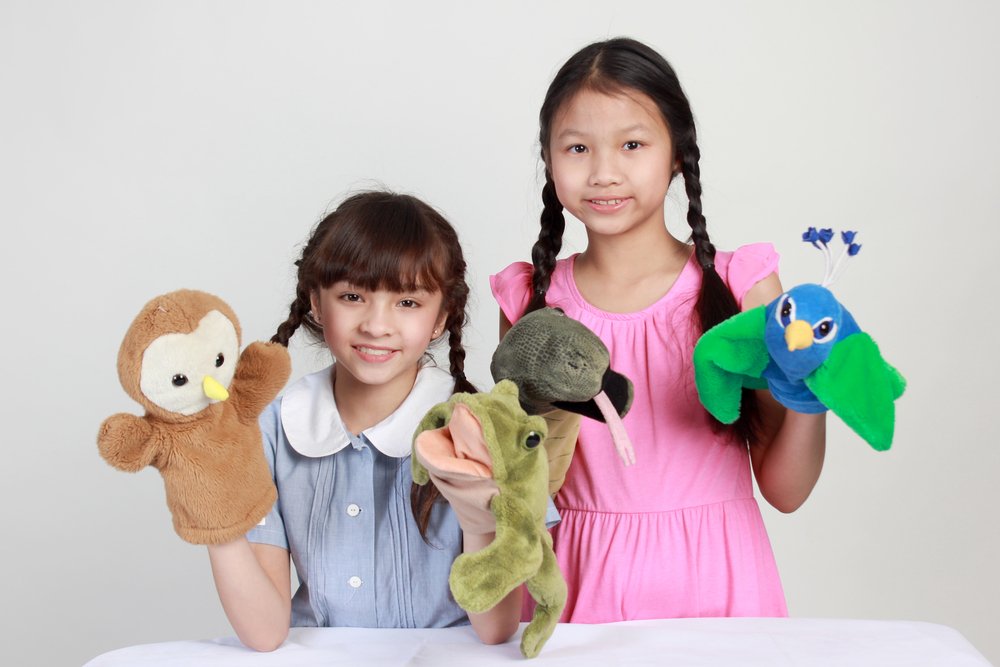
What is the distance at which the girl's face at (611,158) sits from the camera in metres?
1.35

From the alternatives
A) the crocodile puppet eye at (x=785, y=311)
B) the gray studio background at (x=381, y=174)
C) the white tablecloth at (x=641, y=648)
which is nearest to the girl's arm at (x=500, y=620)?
the white tablecloth at (x=641, y=648)

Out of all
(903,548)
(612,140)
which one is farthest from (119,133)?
(903,548)

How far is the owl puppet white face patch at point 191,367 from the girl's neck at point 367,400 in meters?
0.38

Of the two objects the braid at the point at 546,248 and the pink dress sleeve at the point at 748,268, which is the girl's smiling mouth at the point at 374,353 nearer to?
the braid at the point at 546,248

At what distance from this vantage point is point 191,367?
0.98 metres

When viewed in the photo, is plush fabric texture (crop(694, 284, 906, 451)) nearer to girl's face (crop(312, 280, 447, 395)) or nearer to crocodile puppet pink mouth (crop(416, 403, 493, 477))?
crocodile puppet pink mouth (crop(416, 403, 493, 477))

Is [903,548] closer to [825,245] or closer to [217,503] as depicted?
[825,245]

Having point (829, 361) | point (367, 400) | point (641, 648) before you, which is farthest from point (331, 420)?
point (829, 361)

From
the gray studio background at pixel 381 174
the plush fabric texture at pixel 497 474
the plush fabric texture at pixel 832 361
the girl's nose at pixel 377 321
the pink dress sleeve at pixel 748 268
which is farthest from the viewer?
the gray studio background at pixel 381 174

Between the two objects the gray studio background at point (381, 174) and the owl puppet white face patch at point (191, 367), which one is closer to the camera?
the owl puppet white face patch at point (191, 367)

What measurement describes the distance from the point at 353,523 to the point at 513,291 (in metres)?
0.38

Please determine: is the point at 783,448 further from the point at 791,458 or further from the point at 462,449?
the point at 462,449

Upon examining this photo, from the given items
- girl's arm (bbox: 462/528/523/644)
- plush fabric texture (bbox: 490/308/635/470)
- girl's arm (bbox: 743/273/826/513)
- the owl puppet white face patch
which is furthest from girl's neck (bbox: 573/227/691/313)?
the owl puppet white face patch

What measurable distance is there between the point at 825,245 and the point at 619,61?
38 cm
